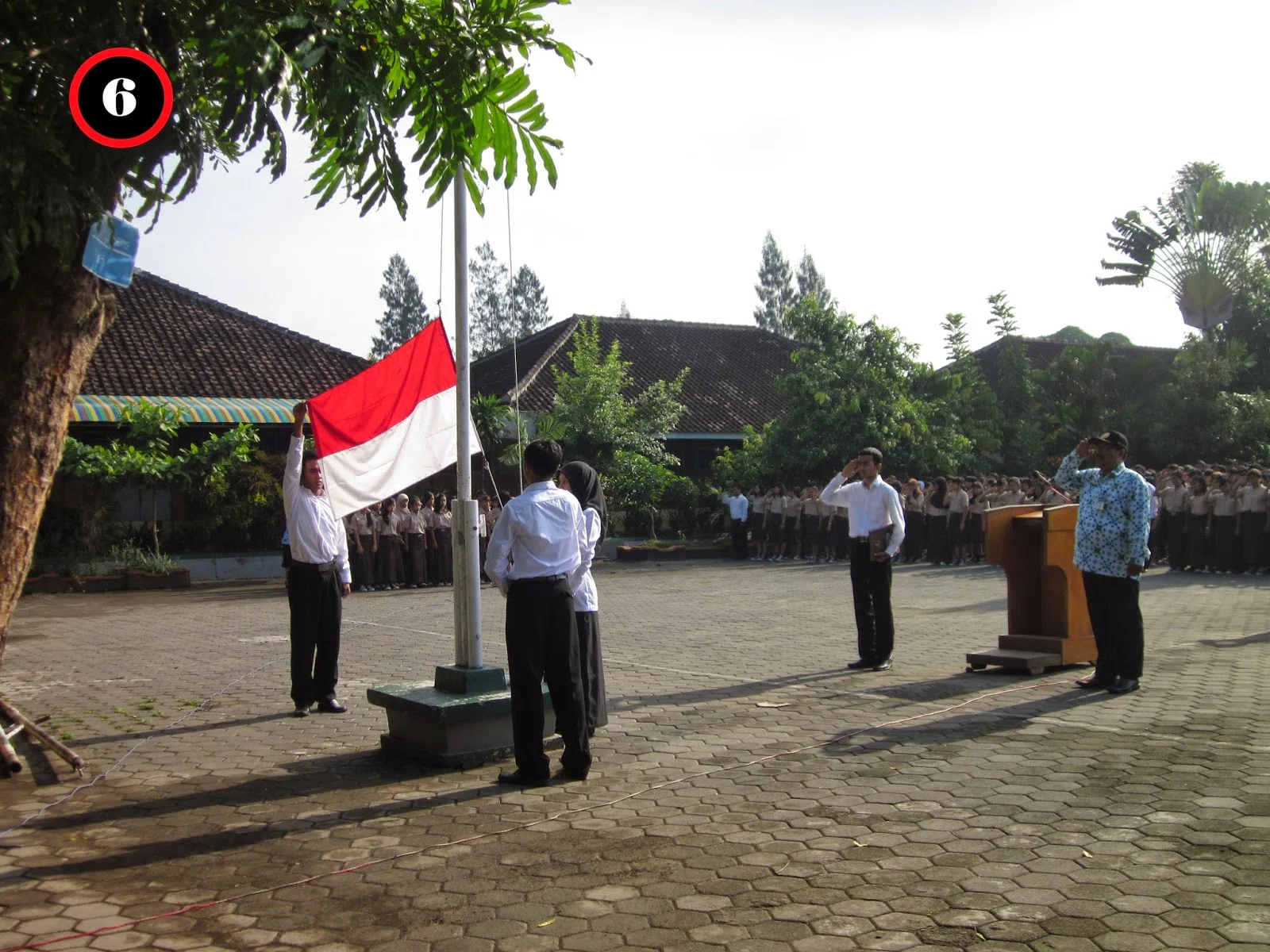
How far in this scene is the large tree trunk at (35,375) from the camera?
591 centimetres

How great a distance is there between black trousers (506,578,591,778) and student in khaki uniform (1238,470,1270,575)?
1674cm

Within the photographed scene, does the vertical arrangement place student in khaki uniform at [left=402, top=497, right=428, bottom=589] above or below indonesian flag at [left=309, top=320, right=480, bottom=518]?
below

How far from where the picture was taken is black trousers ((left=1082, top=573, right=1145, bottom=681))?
859 centimetres

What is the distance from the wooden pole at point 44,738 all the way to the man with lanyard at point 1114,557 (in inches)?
276

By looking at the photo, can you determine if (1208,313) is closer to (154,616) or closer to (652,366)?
(652,366)

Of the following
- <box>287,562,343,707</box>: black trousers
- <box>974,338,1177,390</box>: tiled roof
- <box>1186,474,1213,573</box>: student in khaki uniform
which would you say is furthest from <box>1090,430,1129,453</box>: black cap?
<box>974,338,1177,390</box>: tiled roof

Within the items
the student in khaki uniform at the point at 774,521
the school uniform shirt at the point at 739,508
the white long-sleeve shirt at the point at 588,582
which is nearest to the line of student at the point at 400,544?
the school uniform shirt at the point at 739,508

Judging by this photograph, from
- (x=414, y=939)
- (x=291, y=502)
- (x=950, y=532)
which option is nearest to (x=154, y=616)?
(x=291, y=502)

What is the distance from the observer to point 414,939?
167 inches

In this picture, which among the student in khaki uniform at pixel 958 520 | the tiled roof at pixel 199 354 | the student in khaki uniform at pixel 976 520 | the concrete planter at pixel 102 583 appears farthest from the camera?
the tiled roof at pixel 199 354

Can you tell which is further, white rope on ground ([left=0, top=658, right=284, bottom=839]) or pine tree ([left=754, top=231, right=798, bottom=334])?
pine tree ([left=754, top=231, right=798, bottom=334])

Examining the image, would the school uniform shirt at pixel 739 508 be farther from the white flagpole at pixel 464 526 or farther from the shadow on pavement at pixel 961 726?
the white flagpole at pixel 464 526

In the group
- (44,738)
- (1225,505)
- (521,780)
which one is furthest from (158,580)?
(1225,505)

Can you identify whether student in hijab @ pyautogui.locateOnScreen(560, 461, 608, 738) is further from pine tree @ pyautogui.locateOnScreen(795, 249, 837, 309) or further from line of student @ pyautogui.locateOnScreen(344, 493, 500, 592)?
pine tree @ pyautogui.locateOnScreen(795, 249, 837, 309)
